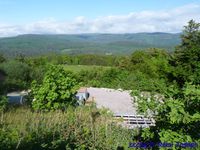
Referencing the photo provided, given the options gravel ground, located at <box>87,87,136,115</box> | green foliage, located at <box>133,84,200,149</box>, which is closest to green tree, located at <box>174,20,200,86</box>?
gravel ground, located at <box>87,87,136,115</box>

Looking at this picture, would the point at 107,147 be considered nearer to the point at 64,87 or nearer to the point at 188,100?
the point at 188,100

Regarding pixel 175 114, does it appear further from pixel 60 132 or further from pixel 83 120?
pixel 83 120

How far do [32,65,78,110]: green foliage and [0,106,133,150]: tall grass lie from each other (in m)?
1.57

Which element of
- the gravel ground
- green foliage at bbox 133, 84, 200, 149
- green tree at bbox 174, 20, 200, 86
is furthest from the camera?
green tree at bbox 174, 20, 200, 86

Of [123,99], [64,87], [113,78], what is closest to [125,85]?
[113,78]

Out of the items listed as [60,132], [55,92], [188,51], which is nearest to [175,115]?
[60,132]

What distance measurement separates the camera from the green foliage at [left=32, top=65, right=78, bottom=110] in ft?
→ 31.3

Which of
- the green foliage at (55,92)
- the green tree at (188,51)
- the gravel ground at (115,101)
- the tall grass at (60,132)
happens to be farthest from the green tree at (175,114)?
the green tree at (188,51)

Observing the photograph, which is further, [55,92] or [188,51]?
[188,51]

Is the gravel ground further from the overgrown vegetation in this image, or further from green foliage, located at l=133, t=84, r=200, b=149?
green foliage, located at l=133, t=84, r=200, b=149

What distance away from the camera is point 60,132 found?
22.3 ft

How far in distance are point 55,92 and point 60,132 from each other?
9.41 feet

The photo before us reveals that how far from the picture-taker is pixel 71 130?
698 centimetres

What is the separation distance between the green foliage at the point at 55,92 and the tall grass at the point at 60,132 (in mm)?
1570
